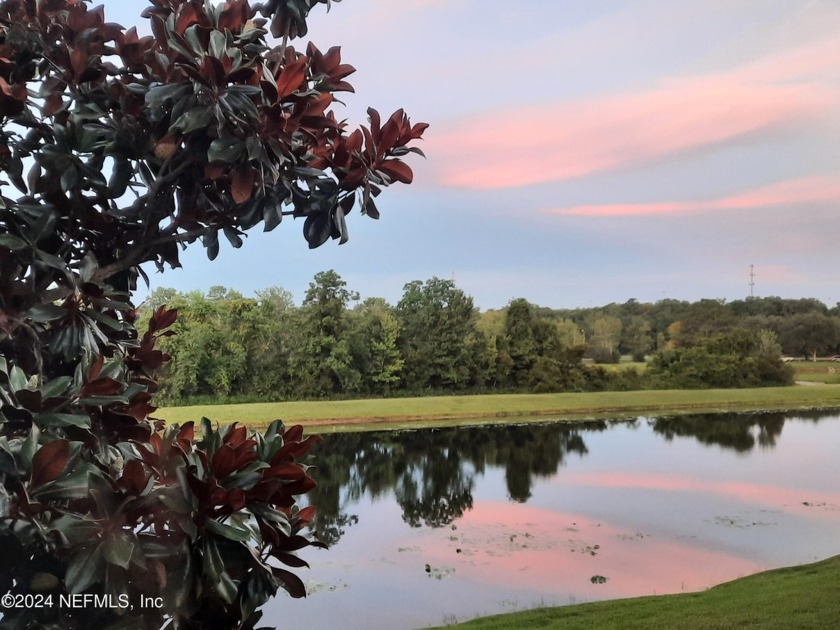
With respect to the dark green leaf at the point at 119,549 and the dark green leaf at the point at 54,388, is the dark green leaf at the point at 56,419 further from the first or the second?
the dark green leaf at the point at 119,549

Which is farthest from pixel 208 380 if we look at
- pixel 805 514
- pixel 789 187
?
pixel 789 187

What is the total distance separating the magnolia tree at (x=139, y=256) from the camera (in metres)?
0.74

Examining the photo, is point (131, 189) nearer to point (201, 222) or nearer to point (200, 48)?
point (201, 222)

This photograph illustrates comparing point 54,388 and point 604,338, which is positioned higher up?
point 604,338

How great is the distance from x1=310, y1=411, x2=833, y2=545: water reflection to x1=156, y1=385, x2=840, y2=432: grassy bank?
1.05m

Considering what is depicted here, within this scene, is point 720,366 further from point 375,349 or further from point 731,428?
point 375,349

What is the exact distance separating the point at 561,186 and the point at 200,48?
65.0 ft

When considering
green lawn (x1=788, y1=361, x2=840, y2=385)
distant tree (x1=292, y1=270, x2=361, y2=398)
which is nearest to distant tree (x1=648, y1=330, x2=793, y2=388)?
green lawn (x1=788, y1=361, x2=840, y2=385)

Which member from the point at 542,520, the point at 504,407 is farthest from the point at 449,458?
the point at 504,407

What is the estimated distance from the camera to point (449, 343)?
62.6ft

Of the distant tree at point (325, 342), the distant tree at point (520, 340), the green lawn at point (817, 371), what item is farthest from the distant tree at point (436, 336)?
the green lawn at point (817, 371)

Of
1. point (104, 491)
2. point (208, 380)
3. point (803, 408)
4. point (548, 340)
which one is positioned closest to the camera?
point (104, 491)

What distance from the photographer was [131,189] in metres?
1.08

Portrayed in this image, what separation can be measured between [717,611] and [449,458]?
7.69 m
